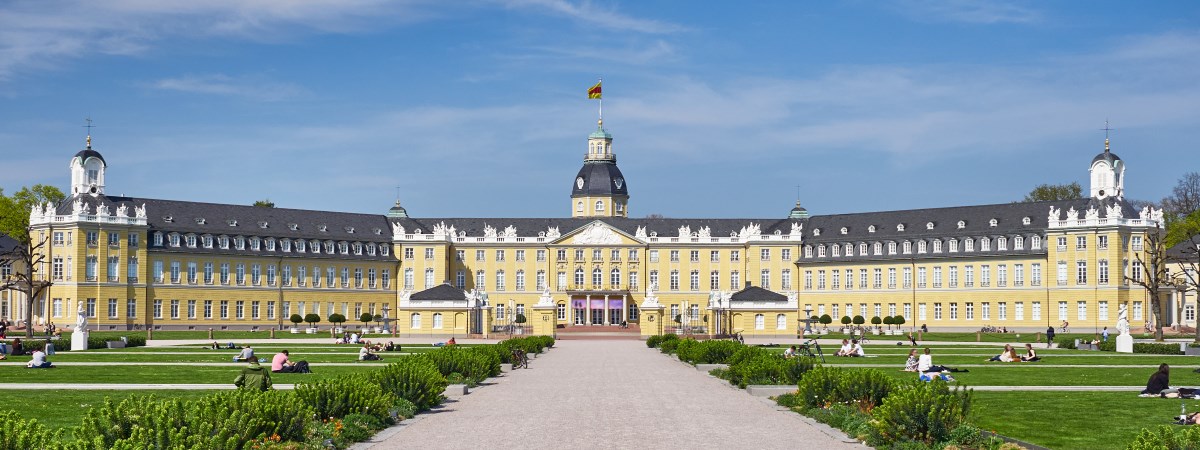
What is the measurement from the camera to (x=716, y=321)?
96000mm

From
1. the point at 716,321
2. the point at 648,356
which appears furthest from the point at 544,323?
the point at 648,356

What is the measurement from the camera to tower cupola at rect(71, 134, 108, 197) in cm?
11362

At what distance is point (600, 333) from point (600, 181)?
38.7m

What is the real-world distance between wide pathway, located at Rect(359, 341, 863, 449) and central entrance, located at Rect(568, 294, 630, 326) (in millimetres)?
91040

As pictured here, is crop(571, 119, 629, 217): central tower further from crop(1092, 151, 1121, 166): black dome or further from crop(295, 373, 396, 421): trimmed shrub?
crop(295, 373, 396, 421): trimmed shrub

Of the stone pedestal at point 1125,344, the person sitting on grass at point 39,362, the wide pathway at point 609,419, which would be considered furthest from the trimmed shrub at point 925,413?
the stone pedestal at point 1125,344

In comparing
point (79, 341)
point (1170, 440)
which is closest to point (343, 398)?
point (1170, 440)

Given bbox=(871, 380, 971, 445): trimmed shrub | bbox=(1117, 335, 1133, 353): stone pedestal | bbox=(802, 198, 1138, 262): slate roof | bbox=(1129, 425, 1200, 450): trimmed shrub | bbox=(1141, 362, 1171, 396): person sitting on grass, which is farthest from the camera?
bbox=(802, 198, 1138, 262): slate roof

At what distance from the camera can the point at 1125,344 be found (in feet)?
206

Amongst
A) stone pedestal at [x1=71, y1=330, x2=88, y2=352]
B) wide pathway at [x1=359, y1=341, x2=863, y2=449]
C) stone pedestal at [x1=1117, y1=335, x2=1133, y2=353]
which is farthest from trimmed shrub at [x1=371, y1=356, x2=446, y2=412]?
stone pedestal at [x1=1117, y1=335, x2=1133, y2=353]

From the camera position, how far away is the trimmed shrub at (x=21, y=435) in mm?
14086

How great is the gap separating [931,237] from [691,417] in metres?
96.7

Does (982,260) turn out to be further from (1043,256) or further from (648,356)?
(648,356)

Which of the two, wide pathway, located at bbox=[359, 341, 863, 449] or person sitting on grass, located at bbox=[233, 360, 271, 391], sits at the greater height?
person sitting on grass, located at bbox=[233, 360, 271, 391]
